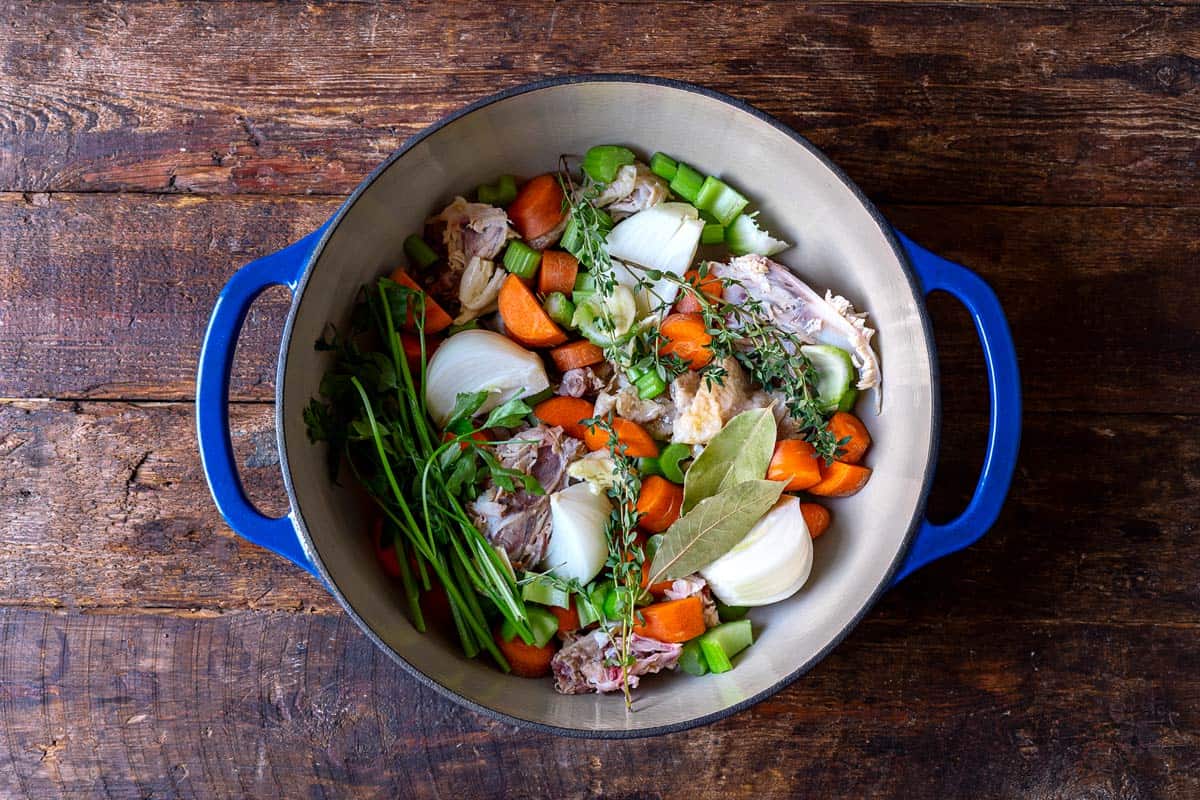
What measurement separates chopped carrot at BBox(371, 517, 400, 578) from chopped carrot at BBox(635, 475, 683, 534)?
1.36 ft

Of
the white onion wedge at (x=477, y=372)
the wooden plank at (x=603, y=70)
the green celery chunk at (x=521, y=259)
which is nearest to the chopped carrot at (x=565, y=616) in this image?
the white onion wedge at (x=477, y=372)

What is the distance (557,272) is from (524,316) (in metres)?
0.10

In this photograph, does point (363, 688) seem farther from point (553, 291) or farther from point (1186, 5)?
point (1186, 5)

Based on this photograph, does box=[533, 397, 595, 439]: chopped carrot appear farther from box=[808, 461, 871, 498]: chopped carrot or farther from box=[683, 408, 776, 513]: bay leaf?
box=[808, 461, 871, 498]: chopped carrot

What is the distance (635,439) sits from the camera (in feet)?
4.51

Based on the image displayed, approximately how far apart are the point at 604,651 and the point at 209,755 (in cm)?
77

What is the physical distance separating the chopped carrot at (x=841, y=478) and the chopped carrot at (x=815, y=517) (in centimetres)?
3

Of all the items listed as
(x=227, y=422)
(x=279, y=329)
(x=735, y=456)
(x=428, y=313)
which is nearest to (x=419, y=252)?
(x=428, y=313)

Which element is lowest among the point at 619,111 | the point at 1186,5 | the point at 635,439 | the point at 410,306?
the point at 635,439

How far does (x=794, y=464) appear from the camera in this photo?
52.9 inches

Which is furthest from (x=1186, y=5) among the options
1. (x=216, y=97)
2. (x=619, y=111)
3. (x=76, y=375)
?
(x=76, y=375)

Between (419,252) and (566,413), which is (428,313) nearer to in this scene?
(419,252)

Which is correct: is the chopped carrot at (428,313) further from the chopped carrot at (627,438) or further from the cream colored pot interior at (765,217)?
the chopped carrot at (627,438)

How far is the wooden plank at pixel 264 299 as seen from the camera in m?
1.50
